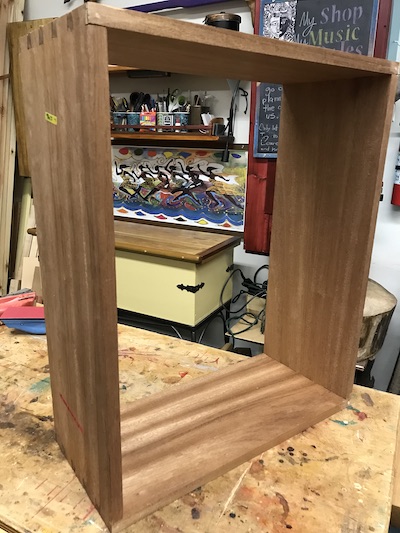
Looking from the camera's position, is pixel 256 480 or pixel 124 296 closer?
pixel 256 480

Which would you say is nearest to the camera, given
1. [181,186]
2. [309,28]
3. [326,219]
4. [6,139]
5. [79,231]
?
[79,231]

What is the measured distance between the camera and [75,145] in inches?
17.2

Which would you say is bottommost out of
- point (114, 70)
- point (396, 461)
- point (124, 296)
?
point (124, 296)

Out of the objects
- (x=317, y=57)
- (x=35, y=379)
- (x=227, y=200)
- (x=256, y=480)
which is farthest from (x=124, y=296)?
(x=317, y=57)

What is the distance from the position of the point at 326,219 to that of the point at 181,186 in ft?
4.58

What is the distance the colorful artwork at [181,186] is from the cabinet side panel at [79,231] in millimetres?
1422

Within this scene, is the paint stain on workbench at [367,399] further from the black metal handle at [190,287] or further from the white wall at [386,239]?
the white wall at [386,239]

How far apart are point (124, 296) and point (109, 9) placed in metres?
1.45

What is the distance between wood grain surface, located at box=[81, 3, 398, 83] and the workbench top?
56cm

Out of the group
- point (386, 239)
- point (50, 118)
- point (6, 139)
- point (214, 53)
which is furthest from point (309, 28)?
point (6, 139)

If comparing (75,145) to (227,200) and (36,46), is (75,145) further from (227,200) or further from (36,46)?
(227,200)

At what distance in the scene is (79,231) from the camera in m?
0.47

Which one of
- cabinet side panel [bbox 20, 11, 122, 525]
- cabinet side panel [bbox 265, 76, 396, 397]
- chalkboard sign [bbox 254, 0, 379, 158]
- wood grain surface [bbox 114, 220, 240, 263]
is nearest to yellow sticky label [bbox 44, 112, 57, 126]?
cabinet side panel [bbox 20, 11, 122, 525]

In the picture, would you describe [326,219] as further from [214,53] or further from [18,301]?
[18,301]
